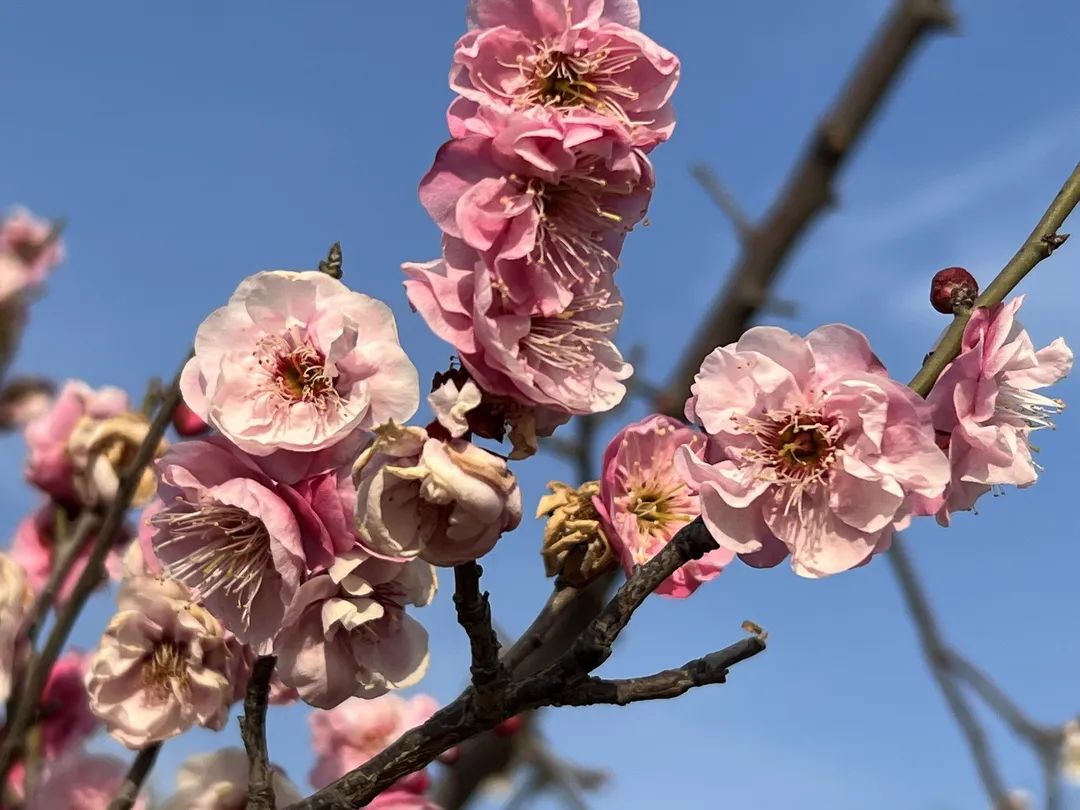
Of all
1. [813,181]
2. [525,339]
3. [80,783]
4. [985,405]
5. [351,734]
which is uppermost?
[813,181]

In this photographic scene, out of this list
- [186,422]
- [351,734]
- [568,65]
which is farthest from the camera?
[351,734]

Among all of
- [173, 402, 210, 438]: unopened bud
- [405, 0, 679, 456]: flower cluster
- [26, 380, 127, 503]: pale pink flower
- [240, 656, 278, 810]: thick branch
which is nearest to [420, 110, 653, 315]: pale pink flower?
[405, 0, 679, 456]: flower cluster

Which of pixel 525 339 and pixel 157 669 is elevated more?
pixel 525 339

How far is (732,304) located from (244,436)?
4.22ft

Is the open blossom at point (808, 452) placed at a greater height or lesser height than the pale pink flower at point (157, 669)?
greater

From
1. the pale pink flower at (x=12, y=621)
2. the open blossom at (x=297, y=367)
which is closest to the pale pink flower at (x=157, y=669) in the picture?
the pale pink flower at (x=12, y=621)

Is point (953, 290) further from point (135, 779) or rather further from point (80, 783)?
point (80, 783)

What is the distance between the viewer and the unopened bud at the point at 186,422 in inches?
65.4

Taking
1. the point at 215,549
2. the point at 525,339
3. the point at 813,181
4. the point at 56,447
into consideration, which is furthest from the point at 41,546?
the point at 813,181

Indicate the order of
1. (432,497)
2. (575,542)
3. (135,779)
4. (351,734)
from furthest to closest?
(351,734)
(135,779)
(575,542)
(432,497)

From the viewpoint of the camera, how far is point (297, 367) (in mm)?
967

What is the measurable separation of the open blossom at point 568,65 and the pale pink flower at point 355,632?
1.30 feet

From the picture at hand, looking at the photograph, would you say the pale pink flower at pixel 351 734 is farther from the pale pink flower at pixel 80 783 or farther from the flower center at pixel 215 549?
the flower center at pixel 215 549

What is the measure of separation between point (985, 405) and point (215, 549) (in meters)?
0.69
